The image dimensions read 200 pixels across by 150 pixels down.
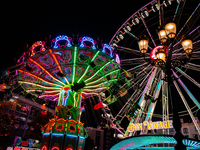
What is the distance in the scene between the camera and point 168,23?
19.9ft

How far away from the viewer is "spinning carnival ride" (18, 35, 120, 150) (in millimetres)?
11992

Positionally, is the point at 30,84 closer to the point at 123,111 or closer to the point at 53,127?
the point at 53,127

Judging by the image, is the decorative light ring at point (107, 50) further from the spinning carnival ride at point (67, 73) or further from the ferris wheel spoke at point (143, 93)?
the ferris wheel spoke at point (143, 93)

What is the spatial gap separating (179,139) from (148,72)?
37.1 feet

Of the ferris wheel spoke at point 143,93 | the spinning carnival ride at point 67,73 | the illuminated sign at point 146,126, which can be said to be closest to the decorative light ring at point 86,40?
the spinning carnival ride at point 67,73

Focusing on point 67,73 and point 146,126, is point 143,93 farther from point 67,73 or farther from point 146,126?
point 67,73

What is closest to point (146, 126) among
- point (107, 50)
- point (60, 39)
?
point (107, 50)

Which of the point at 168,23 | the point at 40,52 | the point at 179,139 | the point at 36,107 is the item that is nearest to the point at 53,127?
the point at 40,52

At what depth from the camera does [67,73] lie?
1462 cm

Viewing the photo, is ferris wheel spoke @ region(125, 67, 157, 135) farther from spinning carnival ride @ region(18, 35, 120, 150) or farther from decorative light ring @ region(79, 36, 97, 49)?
decorative light ring @ region(79, 36, 97, 49)

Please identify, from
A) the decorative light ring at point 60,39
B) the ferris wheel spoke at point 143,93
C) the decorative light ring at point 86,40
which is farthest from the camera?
the ferris wheel spoke at point 143,93

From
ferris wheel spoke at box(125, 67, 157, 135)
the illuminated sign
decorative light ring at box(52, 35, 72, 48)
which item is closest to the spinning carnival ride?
decorative light ring at box(52, 35, 72, 48)

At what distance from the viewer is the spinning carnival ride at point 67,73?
39.3 ft

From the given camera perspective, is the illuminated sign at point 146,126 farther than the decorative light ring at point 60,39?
Yes
